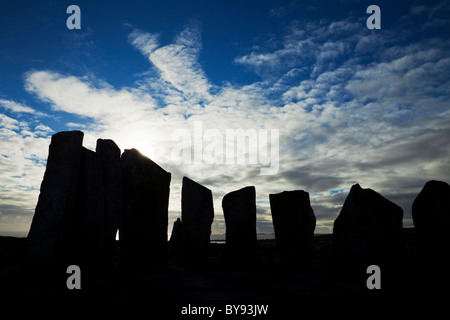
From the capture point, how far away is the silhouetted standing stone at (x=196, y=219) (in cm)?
793

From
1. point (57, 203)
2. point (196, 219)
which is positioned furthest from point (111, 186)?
point (196, 219)

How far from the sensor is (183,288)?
13.5 ft

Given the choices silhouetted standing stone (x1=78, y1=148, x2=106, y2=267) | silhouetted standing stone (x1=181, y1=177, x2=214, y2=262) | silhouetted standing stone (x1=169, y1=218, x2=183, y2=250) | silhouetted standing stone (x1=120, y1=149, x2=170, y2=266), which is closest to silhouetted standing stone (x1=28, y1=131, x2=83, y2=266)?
silhouetted standing stone (x1=78, y1=148, x2=106, y2=267)

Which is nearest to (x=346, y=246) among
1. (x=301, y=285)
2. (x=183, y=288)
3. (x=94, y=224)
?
(x=301, y=285)

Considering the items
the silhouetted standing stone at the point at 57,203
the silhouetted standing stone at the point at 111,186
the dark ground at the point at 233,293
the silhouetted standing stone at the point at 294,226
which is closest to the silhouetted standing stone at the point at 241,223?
the silhouetted standing stone at the point at 294,226

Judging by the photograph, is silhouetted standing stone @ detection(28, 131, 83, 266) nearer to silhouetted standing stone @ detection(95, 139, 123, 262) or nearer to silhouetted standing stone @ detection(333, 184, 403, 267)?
silhouetted standing stone @ detection(95, 139, 123, 262)

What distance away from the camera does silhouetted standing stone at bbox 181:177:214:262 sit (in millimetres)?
7930

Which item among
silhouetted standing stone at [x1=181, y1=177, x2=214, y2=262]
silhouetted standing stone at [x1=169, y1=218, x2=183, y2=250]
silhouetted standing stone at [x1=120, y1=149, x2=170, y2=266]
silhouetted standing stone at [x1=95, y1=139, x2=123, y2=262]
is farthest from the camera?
silhouetted standing stone at [x1=169, y1=218, x2=183, y2=250]

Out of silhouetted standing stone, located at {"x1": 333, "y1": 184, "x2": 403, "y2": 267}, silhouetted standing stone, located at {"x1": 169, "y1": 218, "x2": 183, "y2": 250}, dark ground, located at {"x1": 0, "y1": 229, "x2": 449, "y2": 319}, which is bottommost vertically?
silhouetted standing stone, located at {"x1": 169, "y1": 218, "x2": 183, "y2": 250}

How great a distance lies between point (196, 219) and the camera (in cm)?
800

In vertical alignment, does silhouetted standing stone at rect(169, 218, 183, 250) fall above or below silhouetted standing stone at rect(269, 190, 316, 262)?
below

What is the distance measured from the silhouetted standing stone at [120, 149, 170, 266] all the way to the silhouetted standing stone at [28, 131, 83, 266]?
4.38 ft

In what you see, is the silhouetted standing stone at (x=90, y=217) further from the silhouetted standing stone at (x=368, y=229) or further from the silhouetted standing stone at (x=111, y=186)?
the silhouetted standing stone at (x=368, y=229)
